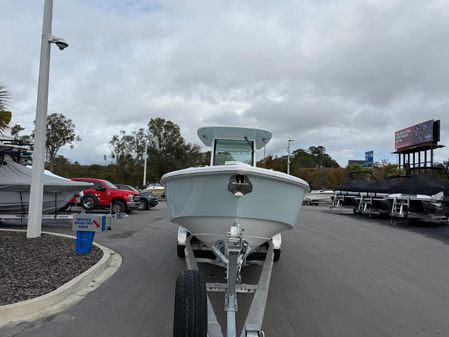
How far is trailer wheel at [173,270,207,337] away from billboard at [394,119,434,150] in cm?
4482

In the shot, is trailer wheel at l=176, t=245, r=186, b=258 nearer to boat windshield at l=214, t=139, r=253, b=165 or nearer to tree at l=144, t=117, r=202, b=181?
boat windshield at l=214, t=139, r=253, b=165

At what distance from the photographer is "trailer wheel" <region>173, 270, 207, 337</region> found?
11.9 ft

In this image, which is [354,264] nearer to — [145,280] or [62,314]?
[145,280]

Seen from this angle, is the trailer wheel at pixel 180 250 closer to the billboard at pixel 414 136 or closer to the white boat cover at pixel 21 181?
the white boat cover at pixel 21 181

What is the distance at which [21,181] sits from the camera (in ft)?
44.0

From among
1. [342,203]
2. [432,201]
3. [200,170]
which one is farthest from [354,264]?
[342,203]

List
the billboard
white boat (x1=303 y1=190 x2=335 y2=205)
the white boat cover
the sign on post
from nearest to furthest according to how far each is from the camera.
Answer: the sign on post → the white boat cover → white boat (x1=303 y1=190 x2=335 y2=205) → the billboard

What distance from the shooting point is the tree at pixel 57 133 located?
159 ft

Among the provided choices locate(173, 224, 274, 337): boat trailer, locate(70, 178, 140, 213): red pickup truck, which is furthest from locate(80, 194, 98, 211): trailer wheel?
locate(173, 224, 274, 337): boat trailer

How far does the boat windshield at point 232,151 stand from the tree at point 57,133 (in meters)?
44.4

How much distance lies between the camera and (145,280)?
7.14m

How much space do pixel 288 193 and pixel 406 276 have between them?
417cm

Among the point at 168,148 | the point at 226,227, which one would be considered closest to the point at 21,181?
the point at 226,227

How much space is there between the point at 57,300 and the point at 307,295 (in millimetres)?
3610
